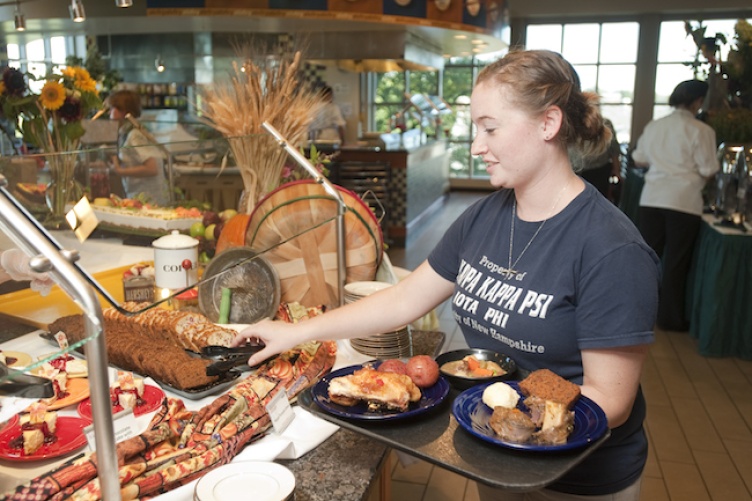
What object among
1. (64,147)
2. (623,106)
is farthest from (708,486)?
(623,106)

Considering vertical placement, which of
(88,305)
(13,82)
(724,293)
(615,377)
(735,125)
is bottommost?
(724,293)

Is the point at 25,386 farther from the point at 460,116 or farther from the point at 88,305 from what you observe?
the point at 460,116

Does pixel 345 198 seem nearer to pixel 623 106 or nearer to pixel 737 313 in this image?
pixel 737 313

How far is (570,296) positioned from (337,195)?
1006 mm

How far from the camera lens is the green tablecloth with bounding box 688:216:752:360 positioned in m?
4.52

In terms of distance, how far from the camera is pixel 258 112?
2523 millimetres

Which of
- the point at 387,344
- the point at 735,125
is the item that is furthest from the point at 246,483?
the point at 735,125

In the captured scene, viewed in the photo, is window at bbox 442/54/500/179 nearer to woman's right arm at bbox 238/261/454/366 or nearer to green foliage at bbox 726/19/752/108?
green foliage at bbox 726/19/752/108

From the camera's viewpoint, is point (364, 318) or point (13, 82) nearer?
point (364, 318)

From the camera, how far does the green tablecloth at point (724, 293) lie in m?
4.52

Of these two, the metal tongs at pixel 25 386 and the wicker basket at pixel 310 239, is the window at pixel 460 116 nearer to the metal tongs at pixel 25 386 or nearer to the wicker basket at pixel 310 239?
the wicker basket at pixel 310 239

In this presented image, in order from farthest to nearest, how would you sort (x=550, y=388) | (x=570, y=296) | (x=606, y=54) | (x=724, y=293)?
1. (x=606, y=54)
2. (x=724, y=293)
3. (x=570, y=296)
4. (x=550, y=388)

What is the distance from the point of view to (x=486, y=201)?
1724mm

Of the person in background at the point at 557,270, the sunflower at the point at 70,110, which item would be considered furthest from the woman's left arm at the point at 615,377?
the sunflower at the point at 70,110
